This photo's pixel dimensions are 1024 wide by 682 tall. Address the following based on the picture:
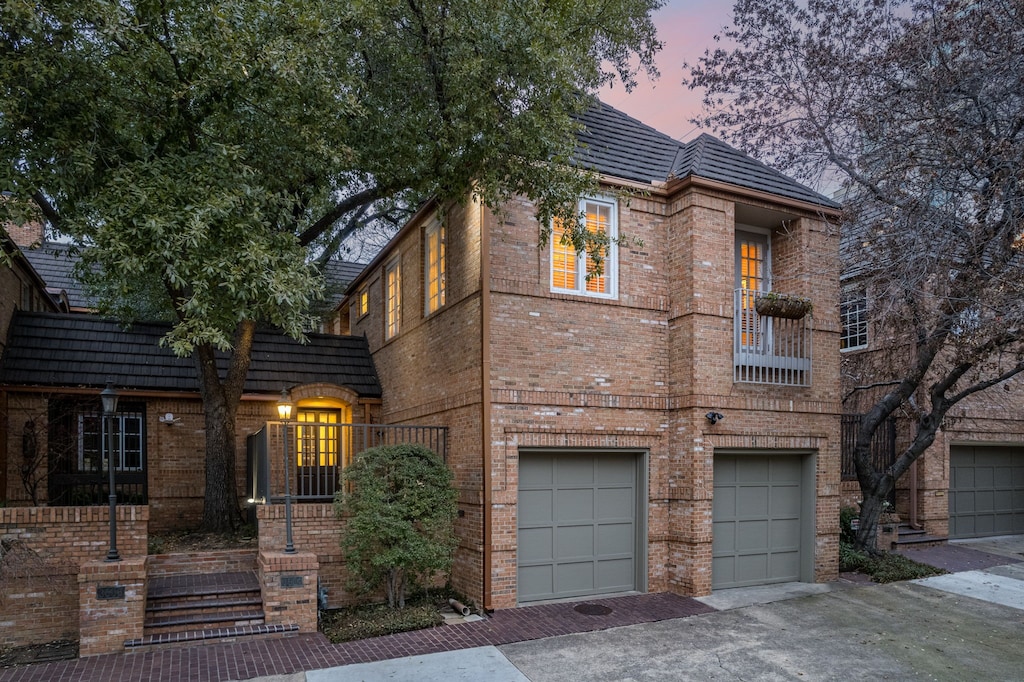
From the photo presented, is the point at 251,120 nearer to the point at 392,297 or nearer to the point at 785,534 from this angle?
the point at 392,297

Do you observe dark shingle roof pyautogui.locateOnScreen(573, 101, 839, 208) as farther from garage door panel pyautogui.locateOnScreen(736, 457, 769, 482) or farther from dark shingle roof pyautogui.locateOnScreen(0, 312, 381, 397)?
dark shingle roof pyautogui.locateOnScreen(0, 312, 381, 397)

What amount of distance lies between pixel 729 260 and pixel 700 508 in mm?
3877

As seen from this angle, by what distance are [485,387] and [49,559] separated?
19.1ft

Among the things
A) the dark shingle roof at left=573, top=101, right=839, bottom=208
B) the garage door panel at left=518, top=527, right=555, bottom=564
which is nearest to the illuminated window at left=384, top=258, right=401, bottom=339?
the dark shingle roof at left=573, top=101, right=839, bottom=208

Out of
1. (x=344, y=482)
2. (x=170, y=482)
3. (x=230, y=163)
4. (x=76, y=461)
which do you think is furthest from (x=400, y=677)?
(x=76, y=461)

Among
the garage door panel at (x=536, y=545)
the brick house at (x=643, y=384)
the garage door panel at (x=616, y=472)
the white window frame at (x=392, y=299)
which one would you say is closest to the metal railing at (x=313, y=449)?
the brick house at (x=643, y=384)

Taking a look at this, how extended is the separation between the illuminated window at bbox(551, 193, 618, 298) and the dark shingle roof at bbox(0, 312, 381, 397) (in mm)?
5798

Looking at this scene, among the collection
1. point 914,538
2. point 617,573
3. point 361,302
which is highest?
point 361,302

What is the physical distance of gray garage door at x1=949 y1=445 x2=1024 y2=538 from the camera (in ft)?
50.9

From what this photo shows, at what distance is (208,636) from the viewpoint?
806cm

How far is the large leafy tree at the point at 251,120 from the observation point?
24.9 feet

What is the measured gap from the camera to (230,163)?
8266 mm

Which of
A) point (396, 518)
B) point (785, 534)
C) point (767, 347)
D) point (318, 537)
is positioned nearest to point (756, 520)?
point (785, 534)

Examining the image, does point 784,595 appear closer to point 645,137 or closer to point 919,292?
point 919,292
